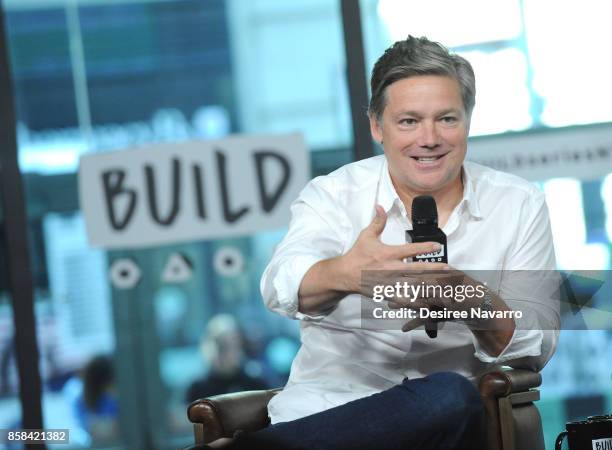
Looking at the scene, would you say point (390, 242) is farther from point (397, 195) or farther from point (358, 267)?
point (358, 267)

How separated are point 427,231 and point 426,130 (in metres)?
0.44

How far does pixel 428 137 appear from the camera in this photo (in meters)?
2.15

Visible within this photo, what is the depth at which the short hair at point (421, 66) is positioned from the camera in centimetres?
219

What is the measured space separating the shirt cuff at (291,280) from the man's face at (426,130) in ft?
1.20

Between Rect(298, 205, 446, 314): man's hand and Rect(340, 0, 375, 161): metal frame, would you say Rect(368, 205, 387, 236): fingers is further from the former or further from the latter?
Rect(340, 0, 375, 161): metal frame

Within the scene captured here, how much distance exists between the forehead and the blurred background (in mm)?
1962

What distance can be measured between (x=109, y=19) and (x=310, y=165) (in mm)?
1184

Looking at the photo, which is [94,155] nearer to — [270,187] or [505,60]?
[270,187]

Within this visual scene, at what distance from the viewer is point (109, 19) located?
14.8ft

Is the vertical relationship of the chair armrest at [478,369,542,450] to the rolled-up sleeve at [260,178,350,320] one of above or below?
below

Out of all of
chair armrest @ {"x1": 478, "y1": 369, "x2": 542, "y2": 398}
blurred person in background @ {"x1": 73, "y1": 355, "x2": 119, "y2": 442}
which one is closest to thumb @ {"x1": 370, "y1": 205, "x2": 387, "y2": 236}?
chair armrest @ {"x1": 478, "y1": 369, "x2": 542, "y2": 398}

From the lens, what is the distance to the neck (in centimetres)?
226

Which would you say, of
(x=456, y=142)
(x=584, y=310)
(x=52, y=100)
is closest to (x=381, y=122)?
(x=456, y=142)

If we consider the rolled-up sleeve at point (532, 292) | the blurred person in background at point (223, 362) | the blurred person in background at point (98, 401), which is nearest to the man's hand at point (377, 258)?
the rolled-up sleeve at point (532, 292)
